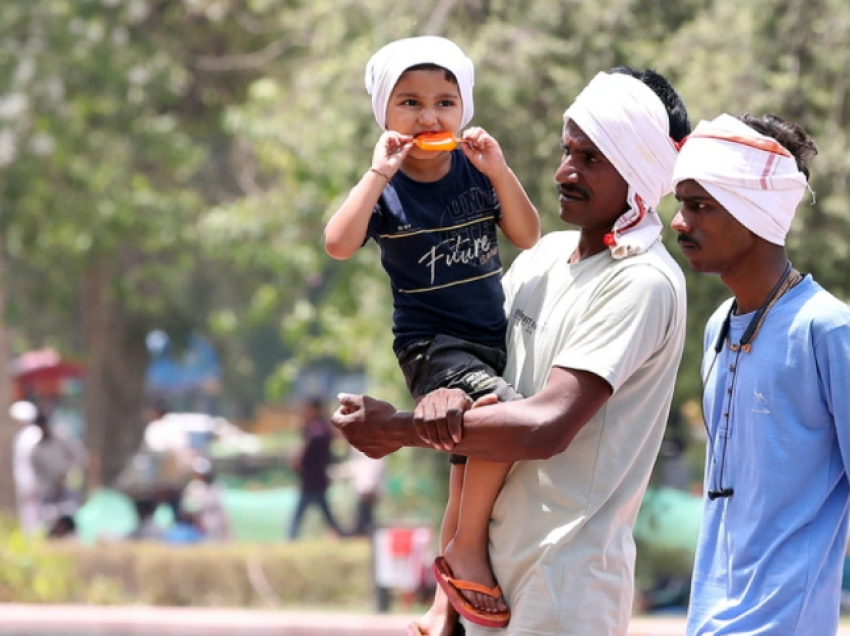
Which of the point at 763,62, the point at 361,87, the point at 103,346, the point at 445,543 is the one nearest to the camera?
the point at 445,543

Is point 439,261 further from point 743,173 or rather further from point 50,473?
point 50,473

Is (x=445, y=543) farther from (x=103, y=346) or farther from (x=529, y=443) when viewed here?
(x=103, y=346)

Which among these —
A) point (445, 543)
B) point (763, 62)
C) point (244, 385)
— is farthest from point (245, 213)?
point (244, 385)

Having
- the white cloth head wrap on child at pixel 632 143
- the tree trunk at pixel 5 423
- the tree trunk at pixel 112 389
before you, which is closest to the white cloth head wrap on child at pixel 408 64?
the white cloth head wrap on child at pixel 632 143

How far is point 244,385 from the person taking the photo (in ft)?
134

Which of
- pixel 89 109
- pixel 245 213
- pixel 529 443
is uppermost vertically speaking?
pixel 89 109

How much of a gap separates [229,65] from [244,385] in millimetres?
24455

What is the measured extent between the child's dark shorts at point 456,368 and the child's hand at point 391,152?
39 cm

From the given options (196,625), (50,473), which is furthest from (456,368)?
(50,473)

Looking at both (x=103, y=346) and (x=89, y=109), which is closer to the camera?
(x=89, y=109)

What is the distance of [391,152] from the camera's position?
3.13m

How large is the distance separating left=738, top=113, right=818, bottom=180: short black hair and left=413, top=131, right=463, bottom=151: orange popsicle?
0.67 m

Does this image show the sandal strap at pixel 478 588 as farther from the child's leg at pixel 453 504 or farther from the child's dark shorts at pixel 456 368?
the child's dark shorts at pixel 456 368

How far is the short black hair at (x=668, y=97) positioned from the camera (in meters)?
3.11
